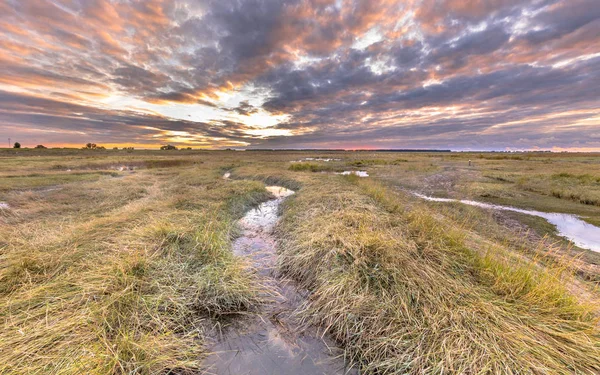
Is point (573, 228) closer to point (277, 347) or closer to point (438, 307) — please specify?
point (438, 307)

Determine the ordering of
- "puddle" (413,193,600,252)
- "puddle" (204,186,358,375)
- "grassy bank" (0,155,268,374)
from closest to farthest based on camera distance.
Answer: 1. "grassy bank" (0,155,268,374)
2. "puddle" (204,186,358,375)
3. "puddle" (413,193,600,252)

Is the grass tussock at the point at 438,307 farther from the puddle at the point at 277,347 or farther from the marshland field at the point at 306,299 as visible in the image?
the puddle at the point at 277,347

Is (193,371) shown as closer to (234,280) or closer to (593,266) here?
(234,280)

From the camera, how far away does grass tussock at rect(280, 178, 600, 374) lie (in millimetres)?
3586

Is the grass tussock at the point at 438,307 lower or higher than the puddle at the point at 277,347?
higher

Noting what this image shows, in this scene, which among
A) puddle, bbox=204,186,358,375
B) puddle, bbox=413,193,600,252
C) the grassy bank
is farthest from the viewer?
puddle, bbox=413,193,600,252

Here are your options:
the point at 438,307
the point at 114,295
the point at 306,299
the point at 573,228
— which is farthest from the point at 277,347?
the point at 573,228

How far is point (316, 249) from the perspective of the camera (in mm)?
7527

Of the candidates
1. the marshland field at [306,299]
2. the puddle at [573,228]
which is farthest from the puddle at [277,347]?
the puddle at [573,228]

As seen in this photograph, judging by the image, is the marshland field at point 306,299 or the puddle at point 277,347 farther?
the puddle at point 277,347

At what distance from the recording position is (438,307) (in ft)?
15.1

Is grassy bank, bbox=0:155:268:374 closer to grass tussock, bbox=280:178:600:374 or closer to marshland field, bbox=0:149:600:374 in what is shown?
marshland field, bbox=0:149:600:374

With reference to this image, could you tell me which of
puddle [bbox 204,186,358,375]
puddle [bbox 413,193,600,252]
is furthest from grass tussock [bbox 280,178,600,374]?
puddle [bbox 413,193,600,252]

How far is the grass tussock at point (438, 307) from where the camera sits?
3.59 metres
